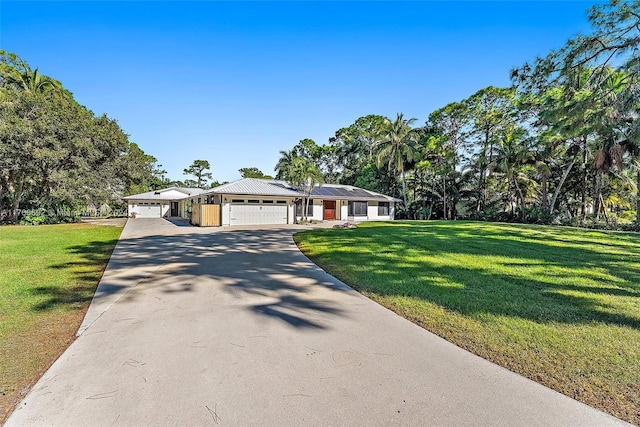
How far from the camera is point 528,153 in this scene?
70.8ft

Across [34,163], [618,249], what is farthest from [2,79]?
[618,249]

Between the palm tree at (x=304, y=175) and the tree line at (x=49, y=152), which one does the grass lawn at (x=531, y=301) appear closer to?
the palm tree at (x=304, y=175)

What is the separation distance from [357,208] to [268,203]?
9.29 m

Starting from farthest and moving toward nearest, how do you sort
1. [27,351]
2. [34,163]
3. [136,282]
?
[34,163]
[136,282]
[27,351]

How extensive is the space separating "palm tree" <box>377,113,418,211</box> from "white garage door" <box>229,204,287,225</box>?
39.3ft

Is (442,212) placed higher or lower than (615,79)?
lower

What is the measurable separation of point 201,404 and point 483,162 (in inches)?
1084

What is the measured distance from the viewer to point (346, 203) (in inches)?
1055

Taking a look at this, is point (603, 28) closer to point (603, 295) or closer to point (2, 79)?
point (603, 295)

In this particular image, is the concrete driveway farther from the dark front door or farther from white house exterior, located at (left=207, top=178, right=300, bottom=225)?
the dark front door

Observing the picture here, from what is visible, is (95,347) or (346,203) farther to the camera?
(346,203)

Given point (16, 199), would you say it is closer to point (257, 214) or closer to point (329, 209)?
point (257, 214)

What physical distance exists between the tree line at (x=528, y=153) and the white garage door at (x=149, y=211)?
645 inches

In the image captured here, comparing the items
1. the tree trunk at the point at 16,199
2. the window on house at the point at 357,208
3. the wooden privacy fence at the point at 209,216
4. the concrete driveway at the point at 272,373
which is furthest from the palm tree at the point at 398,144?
the tree trunk at the point at 16,199
